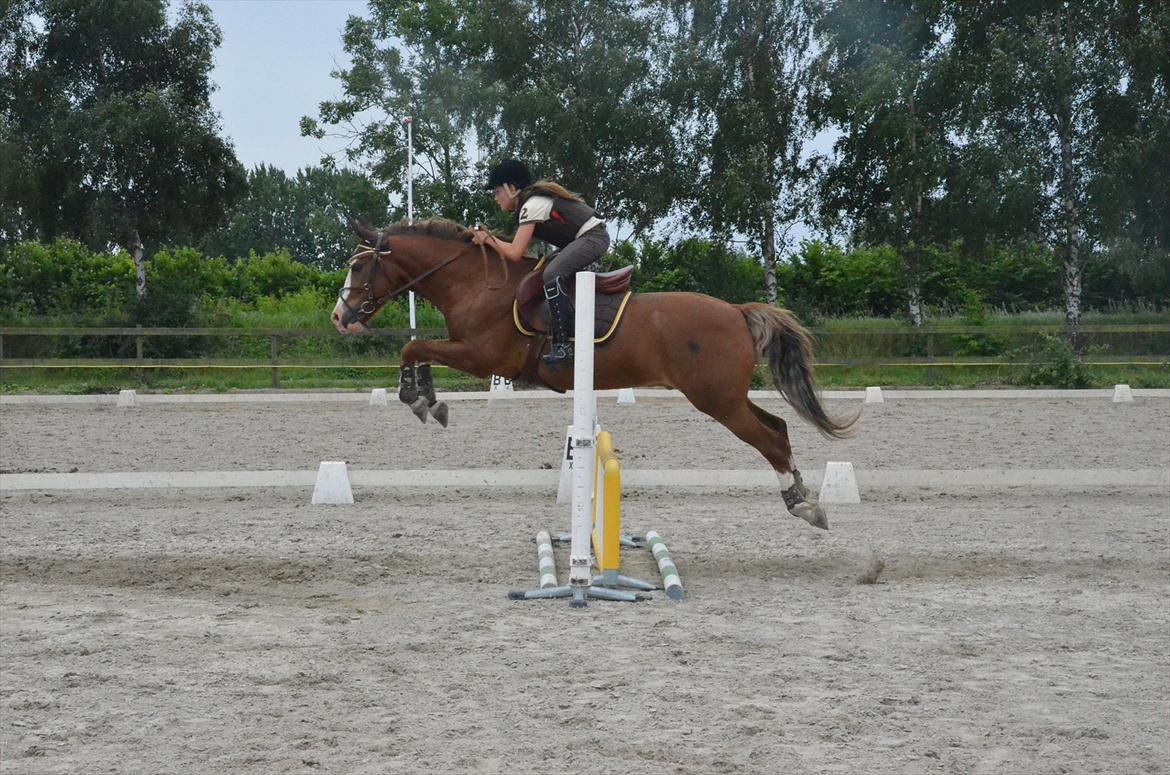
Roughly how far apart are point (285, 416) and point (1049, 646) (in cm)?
1053

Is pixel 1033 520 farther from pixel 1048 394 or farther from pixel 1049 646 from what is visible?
pixel 1048 394

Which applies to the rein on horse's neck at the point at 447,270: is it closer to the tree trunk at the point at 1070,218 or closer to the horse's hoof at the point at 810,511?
the horse's hoof at the point at 810,511

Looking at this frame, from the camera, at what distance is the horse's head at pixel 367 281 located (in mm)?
5844

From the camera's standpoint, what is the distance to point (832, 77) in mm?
21734

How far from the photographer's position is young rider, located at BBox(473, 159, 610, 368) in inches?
217

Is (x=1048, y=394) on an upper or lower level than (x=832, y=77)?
lower

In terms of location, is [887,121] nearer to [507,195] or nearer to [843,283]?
[843,283]

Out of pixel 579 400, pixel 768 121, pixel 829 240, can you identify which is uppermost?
pixel 768 121

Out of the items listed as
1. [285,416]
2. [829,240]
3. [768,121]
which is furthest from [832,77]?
[285,416]

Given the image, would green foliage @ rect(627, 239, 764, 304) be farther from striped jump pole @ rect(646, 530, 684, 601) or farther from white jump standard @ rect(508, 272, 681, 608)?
white jump standard @ rect(508, 272, 681, 608)

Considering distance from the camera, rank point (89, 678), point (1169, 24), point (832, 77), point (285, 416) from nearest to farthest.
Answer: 1. point (89, 678)
2. point (285, 416)
3. point (1169, 24)
4. point (832, 77)

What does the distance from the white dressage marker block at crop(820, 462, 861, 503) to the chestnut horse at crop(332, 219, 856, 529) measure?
1.53 meters

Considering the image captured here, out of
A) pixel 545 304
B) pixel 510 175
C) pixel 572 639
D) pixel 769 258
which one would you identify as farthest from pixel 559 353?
pixel 769 258

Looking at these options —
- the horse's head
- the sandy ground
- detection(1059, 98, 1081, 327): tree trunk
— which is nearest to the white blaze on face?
the horse's head
